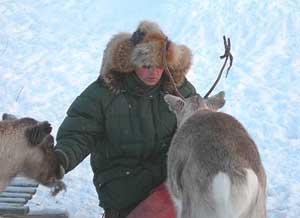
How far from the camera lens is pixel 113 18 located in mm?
14617

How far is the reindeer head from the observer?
5.14 m

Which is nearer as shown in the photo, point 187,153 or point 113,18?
point 187,153

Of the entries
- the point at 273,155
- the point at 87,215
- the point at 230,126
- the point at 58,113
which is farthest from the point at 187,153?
the point at 58,113

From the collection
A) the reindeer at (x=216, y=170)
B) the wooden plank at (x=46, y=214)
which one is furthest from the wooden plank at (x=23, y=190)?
the reindeer at (x=216, y=170)

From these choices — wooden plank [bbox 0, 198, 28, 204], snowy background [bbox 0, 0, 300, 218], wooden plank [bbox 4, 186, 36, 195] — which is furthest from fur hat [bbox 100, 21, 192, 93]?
snowy background [bbox 0, 0, 300, 218]

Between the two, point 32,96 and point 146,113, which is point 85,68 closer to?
point 32,96

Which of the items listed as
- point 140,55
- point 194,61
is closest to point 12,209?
point 140,55

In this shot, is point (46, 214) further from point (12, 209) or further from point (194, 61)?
point (194, 61)

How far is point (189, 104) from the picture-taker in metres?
5.17

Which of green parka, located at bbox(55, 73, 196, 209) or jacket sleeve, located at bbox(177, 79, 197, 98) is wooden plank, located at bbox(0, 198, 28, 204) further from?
jacket sleeve, located at bbox(177, 79, 197, 98)

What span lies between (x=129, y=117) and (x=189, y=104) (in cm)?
70

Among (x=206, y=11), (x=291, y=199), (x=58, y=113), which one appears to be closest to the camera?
(x=291, y=199)

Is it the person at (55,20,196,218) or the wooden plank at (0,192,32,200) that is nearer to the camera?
the person at (55,20,196,218)

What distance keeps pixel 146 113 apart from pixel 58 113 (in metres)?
4.75
